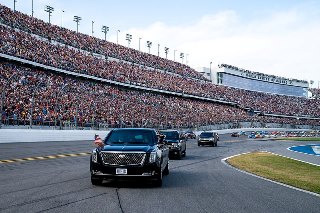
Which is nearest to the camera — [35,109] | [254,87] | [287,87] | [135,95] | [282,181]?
[282,181]

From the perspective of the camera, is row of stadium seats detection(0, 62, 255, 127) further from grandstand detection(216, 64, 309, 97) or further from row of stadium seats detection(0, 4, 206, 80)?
grandstand detection(216, 64, 309, 97)

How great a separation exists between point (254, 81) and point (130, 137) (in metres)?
105

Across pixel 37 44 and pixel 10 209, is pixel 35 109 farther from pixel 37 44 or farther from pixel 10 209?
pixel 10 209

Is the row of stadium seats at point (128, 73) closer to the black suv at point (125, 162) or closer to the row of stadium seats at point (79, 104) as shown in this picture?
the row of stadium seats at point (79, 104)

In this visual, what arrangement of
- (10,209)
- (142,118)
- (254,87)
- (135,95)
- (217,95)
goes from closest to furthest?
(10,209) < (142,118) < (135,95) < (217,95) < (254,87)

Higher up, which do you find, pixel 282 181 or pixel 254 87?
pixel 254 87

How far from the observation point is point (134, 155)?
33.9 feet

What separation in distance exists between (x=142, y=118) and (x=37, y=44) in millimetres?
15570

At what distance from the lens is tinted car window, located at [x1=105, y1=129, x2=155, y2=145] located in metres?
11.5

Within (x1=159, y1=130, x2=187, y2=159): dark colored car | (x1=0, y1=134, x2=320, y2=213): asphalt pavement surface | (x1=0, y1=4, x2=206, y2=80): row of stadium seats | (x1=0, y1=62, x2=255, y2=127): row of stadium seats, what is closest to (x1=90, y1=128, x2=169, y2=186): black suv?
(x1=0, y1=134, x2=320, y2=213): asphalt pavement surface

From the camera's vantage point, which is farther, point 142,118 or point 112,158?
point 142,118

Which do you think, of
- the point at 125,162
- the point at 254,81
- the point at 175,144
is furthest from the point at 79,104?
the point at 254,81

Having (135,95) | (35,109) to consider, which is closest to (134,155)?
(35,109)

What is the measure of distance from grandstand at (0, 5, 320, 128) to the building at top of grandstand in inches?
594
